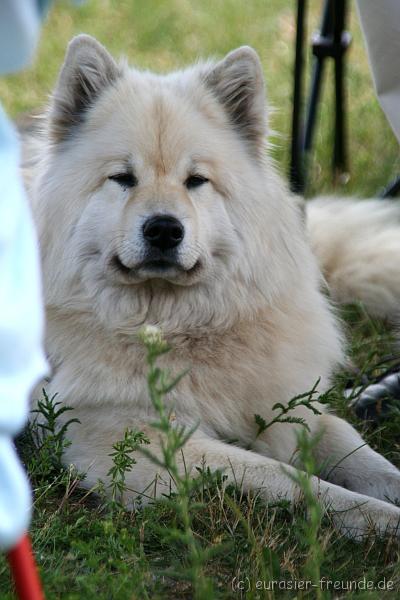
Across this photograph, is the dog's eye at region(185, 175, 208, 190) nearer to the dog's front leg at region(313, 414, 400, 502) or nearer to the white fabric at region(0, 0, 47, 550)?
the dog's front leg at region(313, 414, 400, 502)

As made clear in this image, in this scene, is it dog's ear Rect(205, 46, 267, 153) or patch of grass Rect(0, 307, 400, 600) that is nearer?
patch of grass Rect(0, 307, 400, 600)

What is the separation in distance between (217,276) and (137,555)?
2.92 feet

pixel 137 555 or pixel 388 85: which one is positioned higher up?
pixel 388 85

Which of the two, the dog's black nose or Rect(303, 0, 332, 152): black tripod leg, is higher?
Rect(303, 0, 332, 152): black tripod leg

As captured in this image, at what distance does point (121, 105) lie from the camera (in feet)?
8.82

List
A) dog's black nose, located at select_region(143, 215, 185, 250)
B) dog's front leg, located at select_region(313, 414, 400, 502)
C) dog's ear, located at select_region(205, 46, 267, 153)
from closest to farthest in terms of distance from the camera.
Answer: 1. dog's black nose, located at select_region(143, 215, 185, 250)
2. dog's front leg, located at select_region(313, 414, 400, 502)
3. dog's ear, located at select_region(205, 46, 267, 153)

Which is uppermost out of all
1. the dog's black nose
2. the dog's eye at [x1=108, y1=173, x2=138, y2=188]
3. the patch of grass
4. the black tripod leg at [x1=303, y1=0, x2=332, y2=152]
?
the black tripod leg at [x1=303, y1=0, x2=332, y2=152]

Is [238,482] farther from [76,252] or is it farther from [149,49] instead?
[149,49]

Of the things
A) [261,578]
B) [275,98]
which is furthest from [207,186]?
[275,98]

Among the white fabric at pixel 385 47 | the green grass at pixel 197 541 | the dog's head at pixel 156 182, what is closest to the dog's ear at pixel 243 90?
the dog's head at pixel 156 182

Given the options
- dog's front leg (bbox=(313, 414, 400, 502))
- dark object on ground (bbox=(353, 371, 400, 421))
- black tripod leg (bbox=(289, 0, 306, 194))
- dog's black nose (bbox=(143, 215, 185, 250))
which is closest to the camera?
dog's black nose (bbox=(143, 215, 185, 250))

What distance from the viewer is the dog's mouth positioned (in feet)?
8.38

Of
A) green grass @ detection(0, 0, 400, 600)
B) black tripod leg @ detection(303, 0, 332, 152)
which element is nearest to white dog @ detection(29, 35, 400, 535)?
green grass @ detection(0, 0, 400, 600)

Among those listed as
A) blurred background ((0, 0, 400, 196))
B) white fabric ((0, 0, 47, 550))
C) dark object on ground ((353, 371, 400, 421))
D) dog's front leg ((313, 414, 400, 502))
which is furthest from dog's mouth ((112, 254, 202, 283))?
blurred background ((0, 0, 400, 196))
